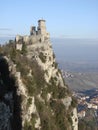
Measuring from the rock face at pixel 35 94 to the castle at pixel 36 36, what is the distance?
0.34 m

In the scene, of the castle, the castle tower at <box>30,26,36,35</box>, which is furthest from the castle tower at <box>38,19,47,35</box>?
the castle tower at <box>30,26,36,35</box>

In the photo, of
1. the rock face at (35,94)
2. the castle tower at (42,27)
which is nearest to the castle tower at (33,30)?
the castle tower at (42,27)

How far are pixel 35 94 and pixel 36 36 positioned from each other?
622 inches

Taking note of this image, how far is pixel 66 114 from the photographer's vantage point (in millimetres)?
47219

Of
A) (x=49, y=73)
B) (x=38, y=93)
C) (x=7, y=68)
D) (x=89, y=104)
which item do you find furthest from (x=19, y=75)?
(x=89, y=104)

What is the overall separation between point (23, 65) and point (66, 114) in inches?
383

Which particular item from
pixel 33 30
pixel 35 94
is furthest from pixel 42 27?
pixel 35 94

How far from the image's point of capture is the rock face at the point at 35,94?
35716mm

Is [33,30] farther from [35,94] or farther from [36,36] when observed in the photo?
[35,94]

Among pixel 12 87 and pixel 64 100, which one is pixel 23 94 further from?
pixel 64 100

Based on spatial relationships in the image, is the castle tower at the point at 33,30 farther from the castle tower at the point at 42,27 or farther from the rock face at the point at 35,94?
the rock face at the point at 35,94

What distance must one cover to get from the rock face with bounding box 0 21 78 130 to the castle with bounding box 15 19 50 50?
1.12 feet

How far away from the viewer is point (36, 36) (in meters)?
54.8

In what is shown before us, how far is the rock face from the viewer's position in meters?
35.7
